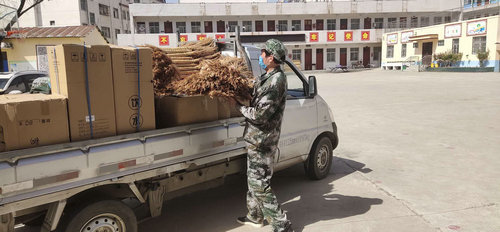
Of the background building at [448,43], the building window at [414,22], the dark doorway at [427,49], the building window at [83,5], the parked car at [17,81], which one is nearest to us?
the parked car at [17,81]

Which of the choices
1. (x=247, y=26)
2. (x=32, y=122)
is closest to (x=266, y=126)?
(x=32, y=122)

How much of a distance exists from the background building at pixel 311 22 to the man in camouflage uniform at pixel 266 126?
47898 millimetres

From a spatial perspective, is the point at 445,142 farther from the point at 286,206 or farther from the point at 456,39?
the point at 456,39

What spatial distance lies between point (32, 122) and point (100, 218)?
975 millimetres

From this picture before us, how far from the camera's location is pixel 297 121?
4.94 m

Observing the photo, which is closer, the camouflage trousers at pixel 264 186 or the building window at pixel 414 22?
the camouflage trousers at pixel 264 186

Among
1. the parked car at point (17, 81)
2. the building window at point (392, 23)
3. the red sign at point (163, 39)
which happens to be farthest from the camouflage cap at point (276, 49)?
the building window at point (392, 23)

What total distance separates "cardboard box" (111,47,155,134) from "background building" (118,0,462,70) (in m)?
47.9

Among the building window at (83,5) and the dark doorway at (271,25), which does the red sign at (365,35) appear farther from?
the building window at (83,5)

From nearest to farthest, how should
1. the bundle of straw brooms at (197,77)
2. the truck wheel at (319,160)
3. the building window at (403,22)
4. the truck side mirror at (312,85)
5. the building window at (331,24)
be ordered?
1. the bundle of straw brooms at (197,77)
2. the truck side mirror at (312,85)
3. the truck wheel at (319,160)
4. the building window at (403,22)
5. the building window at (331,24)

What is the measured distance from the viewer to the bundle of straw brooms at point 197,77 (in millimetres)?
3482

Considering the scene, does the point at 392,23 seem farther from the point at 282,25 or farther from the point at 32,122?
the point at 32,122

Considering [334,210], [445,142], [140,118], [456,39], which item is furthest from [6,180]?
[456,39]

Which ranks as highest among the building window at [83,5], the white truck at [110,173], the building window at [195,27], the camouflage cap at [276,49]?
the building window at [83,5]
